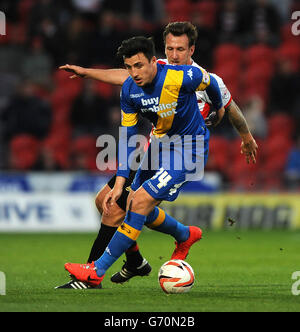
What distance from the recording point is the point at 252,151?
24.6 ft

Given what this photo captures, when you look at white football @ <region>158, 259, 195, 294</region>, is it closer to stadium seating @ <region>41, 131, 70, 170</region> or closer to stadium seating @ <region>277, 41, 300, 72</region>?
stadium seating @ <region>41, 131, 70, 170</region>

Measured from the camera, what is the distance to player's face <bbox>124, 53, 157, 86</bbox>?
21.4 ft

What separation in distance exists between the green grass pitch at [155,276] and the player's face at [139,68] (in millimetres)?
1726

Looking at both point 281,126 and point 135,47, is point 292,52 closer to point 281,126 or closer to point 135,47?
point 281,126

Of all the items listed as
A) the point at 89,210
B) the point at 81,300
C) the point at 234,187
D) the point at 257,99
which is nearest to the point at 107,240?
the point at 81,300

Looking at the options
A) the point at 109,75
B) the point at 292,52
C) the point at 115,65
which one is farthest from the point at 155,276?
the point at 292,52

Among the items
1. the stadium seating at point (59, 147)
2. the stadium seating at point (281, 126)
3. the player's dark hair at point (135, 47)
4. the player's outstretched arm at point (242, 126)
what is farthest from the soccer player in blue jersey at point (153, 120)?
the stadium seating at point (281, 126)

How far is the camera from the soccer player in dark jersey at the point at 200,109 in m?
7.30

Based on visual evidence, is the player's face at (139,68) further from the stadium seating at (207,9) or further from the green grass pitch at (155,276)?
the stadium seating at (207,9)

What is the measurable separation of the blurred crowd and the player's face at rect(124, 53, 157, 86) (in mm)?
8123

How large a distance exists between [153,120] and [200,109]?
81 cm
